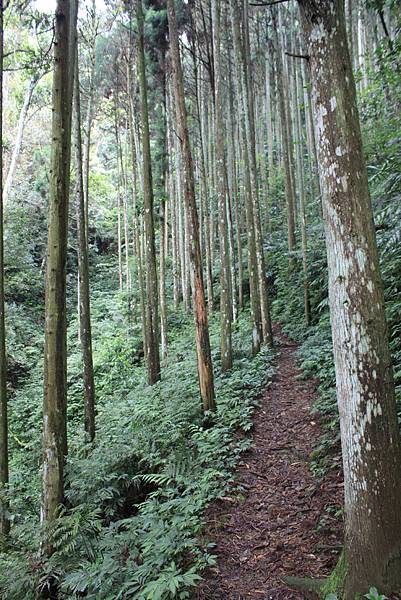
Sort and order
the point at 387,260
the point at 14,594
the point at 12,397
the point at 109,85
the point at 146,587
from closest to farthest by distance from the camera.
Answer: the point at 146,587 → the point at 14,594 → the point at 387,260 → the point at 12,397 → the point at 109,85

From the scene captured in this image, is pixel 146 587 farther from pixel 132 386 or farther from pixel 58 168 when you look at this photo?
pixel 132 386

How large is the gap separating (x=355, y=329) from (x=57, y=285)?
2997mm

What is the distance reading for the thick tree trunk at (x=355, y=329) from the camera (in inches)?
104

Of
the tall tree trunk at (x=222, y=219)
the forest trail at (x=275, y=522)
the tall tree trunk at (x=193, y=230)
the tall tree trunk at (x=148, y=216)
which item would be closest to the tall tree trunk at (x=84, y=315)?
the tall tree trunk at (x=148, y=216)

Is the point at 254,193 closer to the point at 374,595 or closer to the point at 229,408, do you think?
the point at 229,408

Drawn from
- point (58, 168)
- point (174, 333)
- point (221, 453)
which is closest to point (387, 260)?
point (221, 453)

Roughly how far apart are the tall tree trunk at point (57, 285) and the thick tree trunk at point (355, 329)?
2632 millimetres

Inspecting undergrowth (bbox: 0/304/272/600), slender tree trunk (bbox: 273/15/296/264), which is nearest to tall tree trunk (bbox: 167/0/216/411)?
undergrowth (bbox: 0/304/272/600)

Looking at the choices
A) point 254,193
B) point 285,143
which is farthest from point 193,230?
point 285,143

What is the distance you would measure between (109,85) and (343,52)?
A: 14.2 meters

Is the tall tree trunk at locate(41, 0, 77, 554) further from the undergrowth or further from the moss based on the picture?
the moss

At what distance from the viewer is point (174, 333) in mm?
15508

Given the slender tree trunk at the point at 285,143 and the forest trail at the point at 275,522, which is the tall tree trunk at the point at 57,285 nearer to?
the forest trail at the point at 275,522

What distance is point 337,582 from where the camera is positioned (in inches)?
111
